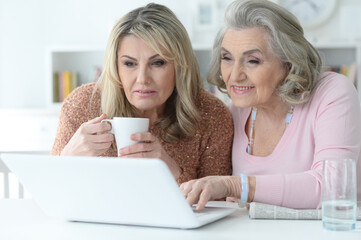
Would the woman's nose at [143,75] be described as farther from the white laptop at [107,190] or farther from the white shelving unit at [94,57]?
the white shelving unit at [94,57]

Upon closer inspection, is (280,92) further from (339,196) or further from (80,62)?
(80,62)

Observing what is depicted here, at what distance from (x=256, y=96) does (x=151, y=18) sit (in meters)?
0.41

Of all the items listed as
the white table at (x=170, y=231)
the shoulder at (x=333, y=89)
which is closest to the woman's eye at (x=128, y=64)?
the shoulder at (x=333, y=89)

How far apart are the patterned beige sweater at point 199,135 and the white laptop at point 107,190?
66cm

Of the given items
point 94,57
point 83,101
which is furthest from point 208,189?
point 94,57

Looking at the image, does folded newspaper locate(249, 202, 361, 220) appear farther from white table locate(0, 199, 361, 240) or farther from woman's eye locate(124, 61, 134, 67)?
woman's eye locate(124, 61, 134, 67)

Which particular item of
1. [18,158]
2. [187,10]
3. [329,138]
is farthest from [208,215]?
[187,10]

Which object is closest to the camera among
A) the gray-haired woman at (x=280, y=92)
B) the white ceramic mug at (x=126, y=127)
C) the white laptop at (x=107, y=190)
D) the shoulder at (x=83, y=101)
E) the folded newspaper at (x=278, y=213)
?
the white laptop at (x=107, y=190)

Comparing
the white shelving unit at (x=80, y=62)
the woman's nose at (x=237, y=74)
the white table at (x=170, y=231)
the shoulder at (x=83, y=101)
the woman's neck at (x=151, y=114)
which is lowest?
the white shelving unit at (x=80, y=62)

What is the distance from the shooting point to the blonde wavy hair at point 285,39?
1.63 meters

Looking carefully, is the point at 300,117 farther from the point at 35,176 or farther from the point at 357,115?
the point at 35,176

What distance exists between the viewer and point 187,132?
6.03ft

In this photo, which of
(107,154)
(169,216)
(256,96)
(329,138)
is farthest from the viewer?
(107,154)

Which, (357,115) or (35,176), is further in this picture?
(357,115)
